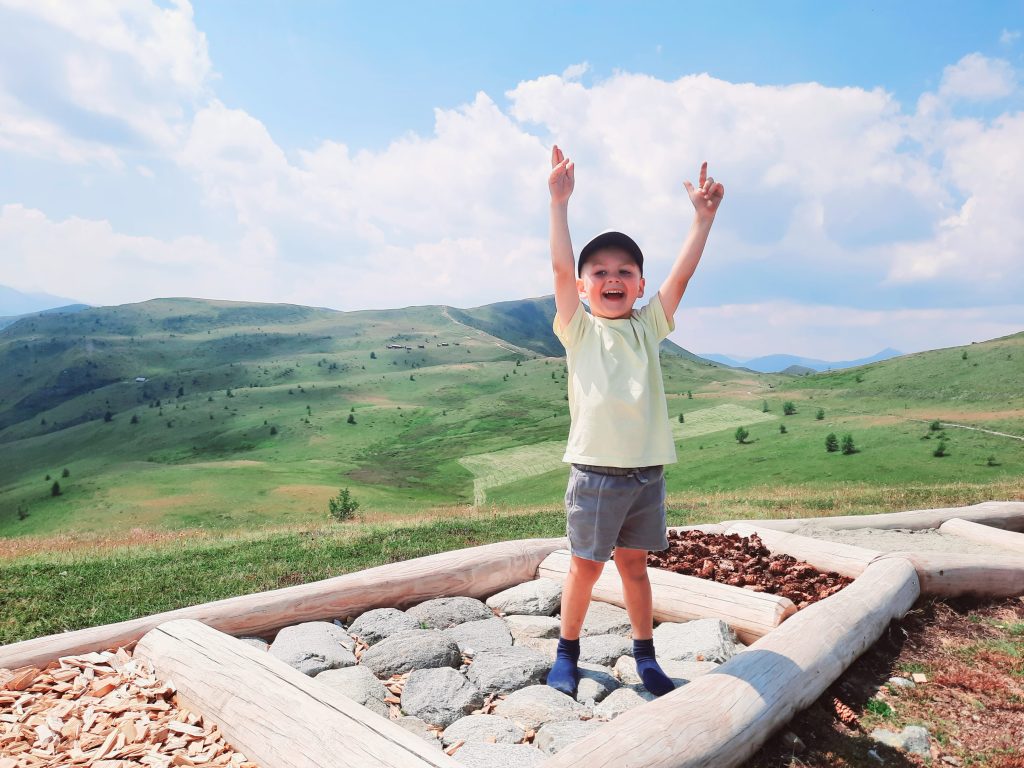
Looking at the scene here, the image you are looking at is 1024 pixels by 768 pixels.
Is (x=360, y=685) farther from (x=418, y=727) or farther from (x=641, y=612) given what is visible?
(x=641, y=612)

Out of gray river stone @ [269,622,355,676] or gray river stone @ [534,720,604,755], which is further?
gray river stone @ [269,622,355,676]

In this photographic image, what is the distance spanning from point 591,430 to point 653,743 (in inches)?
62.8

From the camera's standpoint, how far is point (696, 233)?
4070 millimetres

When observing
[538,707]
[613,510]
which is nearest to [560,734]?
[538,707]

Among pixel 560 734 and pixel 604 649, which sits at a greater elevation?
pixel 560 734

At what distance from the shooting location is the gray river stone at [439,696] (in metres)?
3.87

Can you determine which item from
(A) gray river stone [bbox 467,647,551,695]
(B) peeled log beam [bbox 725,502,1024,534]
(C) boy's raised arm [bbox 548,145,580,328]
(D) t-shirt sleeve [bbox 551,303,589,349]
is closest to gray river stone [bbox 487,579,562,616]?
(A) gray river stone [bbox 467,647,551,695]

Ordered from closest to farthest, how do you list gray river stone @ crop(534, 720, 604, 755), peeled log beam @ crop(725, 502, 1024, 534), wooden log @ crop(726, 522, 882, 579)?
1. gray river stone @ crop(534, 720, 604, 755)
2. wooden log @ crop(726, 522, 882, 579)
3. peeled log beam @ crop(725, 502, 1024, 534)

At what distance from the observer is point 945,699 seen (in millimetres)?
4555

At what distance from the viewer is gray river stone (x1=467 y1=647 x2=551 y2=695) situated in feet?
13.8

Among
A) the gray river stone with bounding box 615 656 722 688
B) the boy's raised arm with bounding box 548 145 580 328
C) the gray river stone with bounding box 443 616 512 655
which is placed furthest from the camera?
the gray river stone with bounding box 443 616 512 655

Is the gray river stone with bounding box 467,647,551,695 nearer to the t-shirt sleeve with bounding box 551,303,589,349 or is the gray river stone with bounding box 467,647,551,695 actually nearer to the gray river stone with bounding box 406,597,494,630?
the gray river stone with bounding box 406,597,494,630

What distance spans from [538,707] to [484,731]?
0.40 metres

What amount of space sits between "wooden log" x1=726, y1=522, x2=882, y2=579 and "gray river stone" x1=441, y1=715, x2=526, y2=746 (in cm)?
419
